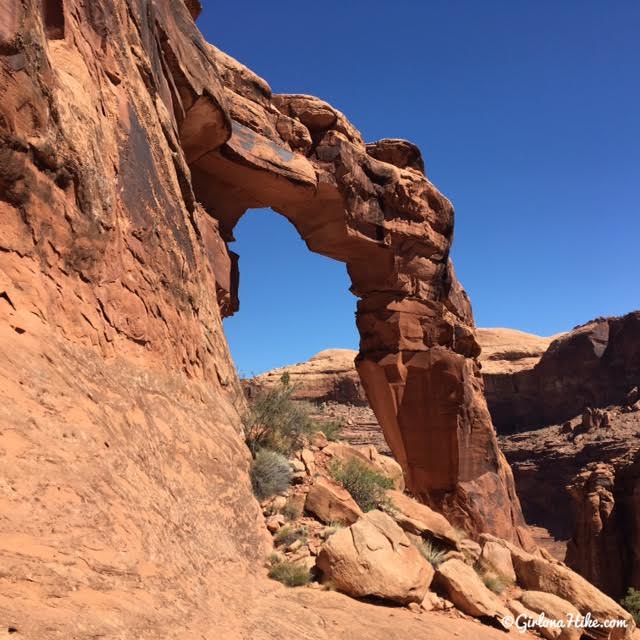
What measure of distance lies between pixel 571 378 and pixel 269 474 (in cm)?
4831

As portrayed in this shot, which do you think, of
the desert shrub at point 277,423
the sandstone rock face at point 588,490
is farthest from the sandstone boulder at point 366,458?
the sandstone rock face at point 588,490

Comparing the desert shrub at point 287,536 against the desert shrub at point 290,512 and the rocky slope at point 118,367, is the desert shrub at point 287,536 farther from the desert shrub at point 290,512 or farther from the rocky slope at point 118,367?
the desert shrub at point 290,512

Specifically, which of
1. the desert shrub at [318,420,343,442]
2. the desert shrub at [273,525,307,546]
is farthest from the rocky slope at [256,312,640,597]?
the desert shrub at [273,525,307,546]

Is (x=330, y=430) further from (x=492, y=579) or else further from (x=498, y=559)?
(x=492, y=579)

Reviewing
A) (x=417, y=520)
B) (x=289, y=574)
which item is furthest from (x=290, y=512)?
(x=417, y=520)

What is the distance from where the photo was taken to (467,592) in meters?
6.53

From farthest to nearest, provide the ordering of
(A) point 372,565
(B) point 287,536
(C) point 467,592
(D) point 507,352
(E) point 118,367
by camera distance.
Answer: (D) point 507,352, (C) point 467,592, (B) point 287,536, (A) point 372,565, (E) point 118,367

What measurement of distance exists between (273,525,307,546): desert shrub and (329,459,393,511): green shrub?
1790 mm

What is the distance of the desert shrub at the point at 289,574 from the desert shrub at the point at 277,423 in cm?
216

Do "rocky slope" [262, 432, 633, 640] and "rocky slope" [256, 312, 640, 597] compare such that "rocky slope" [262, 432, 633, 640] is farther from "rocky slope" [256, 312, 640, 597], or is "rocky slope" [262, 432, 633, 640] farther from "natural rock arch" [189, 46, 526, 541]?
"rocky slope" [256, 312, 640, 597]

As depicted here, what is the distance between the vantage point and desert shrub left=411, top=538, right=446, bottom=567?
7250 mm

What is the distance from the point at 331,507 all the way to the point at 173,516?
10.3 ft

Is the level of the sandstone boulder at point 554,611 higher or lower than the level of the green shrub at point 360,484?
lower

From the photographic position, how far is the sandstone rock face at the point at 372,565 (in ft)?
18.6
